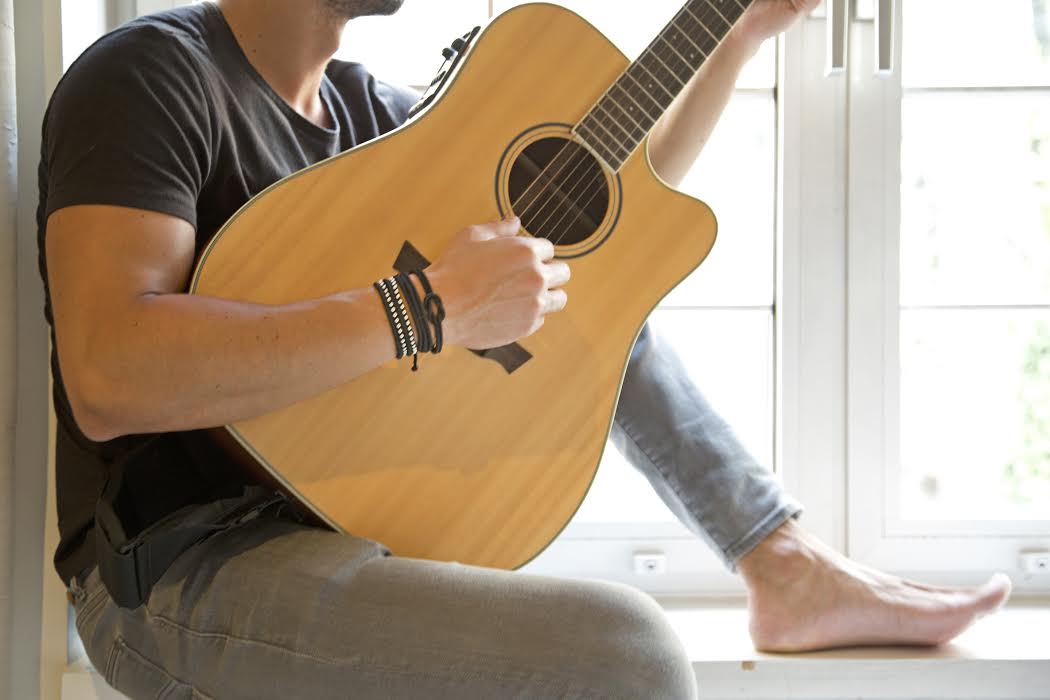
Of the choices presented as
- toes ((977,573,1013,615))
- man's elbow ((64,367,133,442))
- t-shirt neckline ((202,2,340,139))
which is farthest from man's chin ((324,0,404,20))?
toes ((977,573,1013,615))

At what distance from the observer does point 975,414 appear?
1.57 meters

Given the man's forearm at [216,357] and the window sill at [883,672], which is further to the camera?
the window sill at [883,672]

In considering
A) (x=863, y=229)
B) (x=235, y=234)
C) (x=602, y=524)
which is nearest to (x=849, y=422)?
(x=863, y=229)

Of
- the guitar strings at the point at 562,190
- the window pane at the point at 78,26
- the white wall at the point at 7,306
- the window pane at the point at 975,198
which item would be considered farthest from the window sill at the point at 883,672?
the window pane at the point at 78,26

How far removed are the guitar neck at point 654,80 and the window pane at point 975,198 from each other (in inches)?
19.6

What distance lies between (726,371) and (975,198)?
458 mm

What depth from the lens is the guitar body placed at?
99cm

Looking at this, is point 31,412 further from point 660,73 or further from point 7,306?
point 660,73

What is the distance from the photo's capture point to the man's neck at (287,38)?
A: 1.14 metres

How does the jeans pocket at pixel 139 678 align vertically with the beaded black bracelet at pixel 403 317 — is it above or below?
below

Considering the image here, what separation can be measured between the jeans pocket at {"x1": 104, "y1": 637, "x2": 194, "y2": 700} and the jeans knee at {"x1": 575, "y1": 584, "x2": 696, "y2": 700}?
0.39 metres

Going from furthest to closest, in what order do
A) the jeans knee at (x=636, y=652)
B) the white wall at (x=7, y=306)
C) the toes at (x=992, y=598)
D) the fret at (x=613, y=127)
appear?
the toes at (x=992, y=598), the white wall at (x=7, y=306), the fret at (x=613, y=127), the jeans knee at (x=636, y=652)

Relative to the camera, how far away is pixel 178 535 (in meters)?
0.97

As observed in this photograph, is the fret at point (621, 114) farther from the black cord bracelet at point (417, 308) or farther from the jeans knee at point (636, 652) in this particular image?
the jeans knee at point (636, 652)
